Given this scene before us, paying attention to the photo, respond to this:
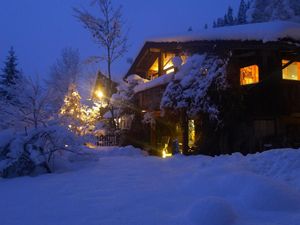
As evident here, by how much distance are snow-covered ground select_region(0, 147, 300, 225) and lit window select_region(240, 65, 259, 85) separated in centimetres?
582

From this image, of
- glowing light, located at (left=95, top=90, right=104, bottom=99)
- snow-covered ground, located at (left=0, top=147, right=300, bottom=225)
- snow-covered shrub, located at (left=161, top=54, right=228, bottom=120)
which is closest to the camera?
snow-covered ground, located at (left=0, top=147, right=300, bottom=225)

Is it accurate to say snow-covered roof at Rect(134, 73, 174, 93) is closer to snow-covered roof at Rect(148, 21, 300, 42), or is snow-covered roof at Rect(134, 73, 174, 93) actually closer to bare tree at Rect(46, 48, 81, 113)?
snow-covered roof at Rect(148, 21, 300, 42)

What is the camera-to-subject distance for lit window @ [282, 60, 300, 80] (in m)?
14.1

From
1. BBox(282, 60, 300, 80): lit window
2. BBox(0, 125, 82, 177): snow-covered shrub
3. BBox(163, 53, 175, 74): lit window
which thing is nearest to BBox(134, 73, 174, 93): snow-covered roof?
BBox(163, 53, 175, 74): lit window

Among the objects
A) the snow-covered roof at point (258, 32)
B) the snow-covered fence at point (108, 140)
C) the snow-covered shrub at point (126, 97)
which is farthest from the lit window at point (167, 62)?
the snow-covered fence at point (108, 140)

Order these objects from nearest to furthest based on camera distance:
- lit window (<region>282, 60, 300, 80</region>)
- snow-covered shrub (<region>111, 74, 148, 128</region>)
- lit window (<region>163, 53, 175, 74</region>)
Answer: lit window (<region>282, 60, 300, 80</region>), lit window (<region>163, 53, 175, 74</region>), snow-covered shrub (<region>111, 74, 148, 128</region>)

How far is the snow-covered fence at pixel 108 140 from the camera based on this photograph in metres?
23.1

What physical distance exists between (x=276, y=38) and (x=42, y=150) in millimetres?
9877

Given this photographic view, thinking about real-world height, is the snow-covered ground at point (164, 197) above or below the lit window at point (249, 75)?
below

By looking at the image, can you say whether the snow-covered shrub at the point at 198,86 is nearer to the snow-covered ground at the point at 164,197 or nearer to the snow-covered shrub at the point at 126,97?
the snow-covered ground at the point at 164,197

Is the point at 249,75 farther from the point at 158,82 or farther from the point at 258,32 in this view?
the point at 158,82

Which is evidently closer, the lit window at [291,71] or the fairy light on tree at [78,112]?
the lit window at [291,71]

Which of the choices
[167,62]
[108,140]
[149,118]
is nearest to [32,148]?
[149,118]

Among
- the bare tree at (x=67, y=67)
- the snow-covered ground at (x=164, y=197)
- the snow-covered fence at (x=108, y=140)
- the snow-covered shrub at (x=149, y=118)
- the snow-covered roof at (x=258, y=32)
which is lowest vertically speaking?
the snow-covered ground at (x=164, y=197)
